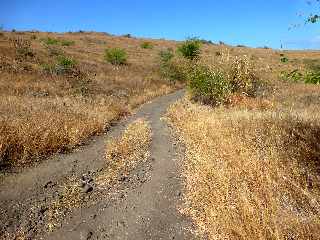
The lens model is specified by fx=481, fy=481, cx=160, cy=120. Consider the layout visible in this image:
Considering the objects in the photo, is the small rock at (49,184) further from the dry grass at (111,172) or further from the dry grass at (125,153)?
the dry grass at (125,153)

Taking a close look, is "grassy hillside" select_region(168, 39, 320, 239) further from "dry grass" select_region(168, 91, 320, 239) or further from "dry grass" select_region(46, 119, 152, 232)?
"dry grass" select_region(46, 119, 152, 232)

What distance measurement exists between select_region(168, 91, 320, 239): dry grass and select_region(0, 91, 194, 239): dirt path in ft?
1.42

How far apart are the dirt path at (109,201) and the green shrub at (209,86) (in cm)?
1004

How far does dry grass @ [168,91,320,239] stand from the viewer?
20.4 ft

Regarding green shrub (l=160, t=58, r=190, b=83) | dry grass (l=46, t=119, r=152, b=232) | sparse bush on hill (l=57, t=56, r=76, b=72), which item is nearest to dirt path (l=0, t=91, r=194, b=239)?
dry grass (l=46, t=119, r=152, b=232)

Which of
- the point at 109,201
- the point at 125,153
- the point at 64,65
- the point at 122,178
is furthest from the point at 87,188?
the point at 64,65

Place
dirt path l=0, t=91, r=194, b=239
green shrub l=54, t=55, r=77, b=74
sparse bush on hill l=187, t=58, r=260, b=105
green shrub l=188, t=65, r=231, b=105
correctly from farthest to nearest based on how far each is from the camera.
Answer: green shrub l=54, t=55, r=77, b=74 < sparse bush on hill l=187, t=58, r=260, b=105 < green shrub l=188, t=65, r=231, b=105 < dirt path l=0, t=91, r=194, b=239

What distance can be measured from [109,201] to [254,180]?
2.93 m

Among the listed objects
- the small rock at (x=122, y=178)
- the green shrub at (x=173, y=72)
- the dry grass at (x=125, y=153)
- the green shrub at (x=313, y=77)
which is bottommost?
the green shrub at (x=173, y=72)

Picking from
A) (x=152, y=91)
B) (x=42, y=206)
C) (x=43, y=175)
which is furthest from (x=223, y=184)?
(x=152, y=91)

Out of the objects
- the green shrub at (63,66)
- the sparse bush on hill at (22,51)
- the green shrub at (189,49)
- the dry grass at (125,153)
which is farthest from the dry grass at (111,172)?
the green shrub at (189,49)

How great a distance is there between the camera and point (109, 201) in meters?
9.51

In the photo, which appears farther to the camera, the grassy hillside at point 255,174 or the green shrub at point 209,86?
the green shrub at point 209,86

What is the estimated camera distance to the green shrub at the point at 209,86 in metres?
23.1
